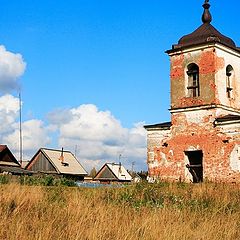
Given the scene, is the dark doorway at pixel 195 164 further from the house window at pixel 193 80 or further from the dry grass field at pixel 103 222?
the dry grass field at pixel 103 222

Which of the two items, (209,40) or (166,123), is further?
(166,123)

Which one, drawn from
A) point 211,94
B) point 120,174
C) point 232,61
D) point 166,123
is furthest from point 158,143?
point 120,174

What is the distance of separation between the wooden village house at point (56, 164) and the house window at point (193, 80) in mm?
26715

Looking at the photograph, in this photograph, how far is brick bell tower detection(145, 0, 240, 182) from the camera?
66.4ft

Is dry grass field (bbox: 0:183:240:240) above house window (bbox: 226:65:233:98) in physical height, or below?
below

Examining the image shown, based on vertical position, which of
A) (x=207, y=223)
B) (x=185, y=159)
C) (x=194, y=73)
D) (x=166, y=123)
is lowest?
(x=207, y=223)

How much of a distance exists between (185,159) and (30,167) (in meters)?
30.6

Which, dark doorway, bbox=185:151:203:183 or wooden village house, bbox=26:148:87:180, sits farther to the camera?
wooden village house, bbox=26:148:87:180

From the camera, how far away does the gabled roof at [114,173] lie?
56219 mm

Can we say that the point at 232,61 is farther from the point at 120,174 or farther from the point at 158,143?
the point at 120,174

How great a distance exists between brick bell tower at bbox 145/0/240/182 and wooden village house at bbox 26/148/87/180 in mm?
25096

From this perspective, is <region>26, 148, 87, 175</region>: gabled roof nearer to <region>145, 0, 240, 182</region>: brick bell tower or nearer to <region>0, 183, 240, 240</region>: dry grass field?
<region>145, 0, 240, 182</region>: brick bell tower

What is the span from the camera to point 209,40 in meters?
21.2

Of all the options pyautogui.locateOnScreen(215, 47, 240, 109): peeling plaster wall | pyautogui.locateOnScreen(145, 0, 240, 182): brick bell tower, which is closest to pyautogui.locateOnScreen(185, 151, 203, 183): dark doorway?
pyautogui.locateOnScreen(145, 0, 240, 182): brick bell tower
